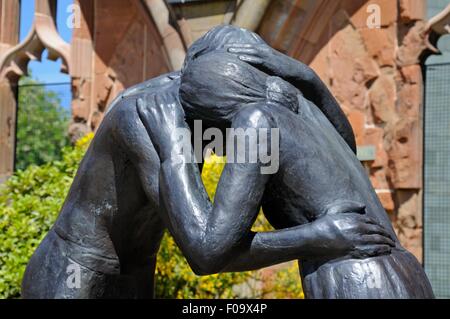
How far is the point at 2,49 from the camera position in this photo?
27.2 ft

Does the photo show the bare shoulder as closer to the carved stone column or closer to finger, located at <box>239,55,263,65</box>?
finger, located at <box>239,55,263,65</box>

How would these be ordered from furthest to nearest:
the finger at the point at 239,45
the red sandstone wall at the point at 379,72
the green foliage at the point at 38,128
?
the green foliage at the point at 38,128 → the red sandstone wall at the point at 379,72 → the finger at the point at 239,45

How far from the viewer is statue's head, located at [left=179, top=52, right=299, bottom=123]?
216 cm

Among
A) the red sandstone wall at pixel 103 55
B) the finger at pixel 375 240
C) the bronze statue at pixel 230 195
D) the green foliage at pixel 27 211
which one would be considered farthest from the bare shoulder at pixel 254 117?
the red sandstone wall at pixel 103 55

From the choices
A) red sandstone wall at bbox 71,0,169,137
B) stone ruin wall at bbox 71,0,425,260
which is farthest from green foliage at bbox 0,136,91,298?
stone ruin wall at bbox 71,0,425,260

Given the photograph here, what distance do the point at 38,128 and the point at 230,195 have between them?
23051 millimetres

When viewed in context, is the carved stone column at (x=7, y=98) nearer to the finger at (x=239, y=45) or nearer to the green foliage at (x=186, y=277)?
the green foliage at (x=186, y=277)

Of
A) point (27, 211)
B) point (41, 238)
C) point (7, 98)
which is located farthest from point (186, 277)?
point (7, 98)

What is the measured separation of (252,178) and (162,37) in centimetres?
461

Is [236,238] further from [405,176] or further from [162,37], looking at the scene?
[162,37]

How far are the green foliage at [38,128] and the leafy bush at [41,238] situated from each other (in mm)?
15392

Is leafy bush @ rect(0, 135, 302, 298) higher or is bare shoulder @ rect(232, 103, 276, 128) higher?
bare shoulder @ rect(232, 103, 276, 128)

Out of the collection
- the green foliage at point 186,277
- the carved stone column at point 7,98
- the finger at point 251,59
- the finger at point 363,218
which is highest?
the carved stone column at point 7,98

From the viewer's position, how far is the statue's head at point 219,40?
2315 mm
